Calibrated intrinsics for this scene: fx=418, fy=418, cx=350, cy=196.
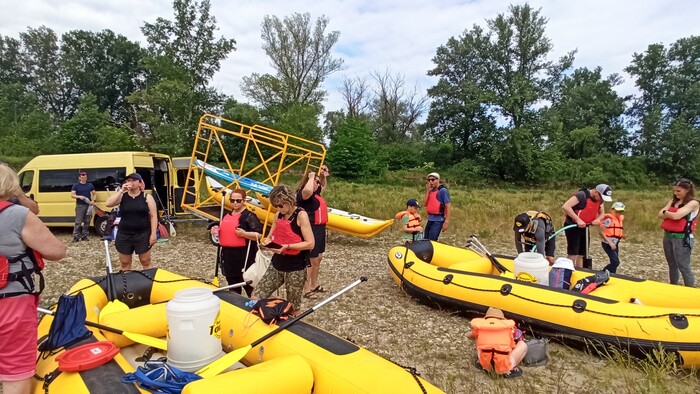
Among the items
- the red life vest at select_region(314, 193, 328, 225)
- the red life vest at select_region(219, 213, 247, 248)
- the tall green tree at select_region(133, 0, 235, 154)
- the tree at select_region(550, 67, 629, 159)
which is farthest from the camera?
the tree at select_region(550, 67, 629, 159)

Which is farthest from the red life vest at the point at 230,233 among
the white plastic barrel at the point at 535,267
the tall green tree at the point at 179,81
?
the tall green tree at the point at 179,81

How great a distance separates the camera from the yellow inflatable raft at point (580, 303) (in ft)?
11.5

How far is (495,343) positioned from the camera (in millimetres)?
3387

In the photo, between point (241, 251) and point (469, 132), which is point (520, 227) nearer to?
point (241, 251)

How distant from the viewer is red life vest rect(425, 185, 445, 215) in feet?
21.6

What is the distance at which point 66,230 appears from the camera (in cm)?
1041

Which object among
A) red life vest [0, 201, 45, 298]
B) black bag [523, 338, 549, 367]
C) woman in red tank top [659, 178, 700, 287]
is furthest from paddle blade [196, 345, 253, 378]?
woman in red tank top [659, 178, 700, 287]

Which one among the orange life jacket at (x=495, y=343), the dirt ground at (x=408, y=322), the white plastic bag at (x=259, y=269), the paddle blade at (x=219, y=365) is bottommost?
the dirt ground at (x=408, y=322)

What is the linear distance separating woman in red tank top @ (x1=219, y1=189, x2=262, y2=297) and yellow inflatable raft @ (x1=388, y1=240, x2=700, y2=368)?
216cm

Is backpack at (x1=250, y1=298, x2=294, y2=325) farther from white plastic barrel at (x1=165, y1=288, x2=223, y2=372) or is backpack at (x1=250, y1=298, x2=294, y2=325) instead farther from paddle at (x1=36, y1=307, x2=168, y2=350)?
paddle at (x1=36, y1=307, x2=168, y2=350)

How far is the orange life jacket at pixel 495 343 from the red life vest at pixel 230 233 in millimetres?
2375

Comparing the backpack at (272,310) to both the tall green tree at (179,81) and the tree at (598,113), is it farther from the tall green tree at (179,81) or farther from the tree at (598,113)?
the tree at (598,113)

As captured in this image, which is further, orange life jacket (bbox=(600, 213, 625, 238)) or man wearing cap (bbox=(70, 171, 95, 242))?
man wearing cap (bbox=(70, 171, 95, 242))

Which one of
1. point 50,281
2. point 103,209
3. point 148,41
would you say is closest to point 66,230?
point 103,209
